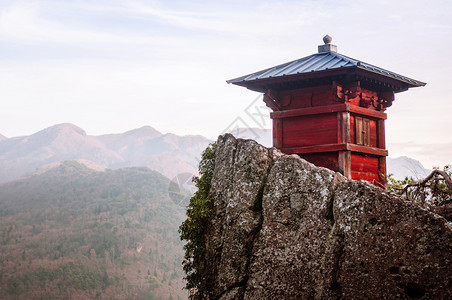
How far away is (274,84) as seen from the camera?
1445 centimetres

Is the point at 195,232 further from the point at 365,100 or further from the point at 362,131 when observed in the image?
the point at 365,100

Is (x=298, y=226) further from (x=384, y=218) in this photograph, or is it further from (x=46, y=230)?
(x=46, y=230)

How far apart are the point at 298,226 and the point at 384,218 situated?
1.93 m

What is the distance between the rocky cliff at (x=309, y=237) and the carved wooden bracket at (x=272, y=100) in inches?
115

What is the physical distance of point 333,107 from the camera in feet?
44.9

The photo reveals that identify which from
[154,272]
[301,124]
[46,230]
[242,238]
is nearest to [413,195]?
[301,124]

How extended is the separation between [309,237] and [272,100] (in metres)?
5.67

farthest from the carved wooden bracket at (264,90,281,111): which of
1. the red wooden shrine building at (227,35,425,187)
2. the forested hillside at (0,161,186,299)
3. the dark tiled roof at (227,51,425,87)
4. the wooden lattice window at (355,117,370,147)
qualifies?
the forested hillside at (0,161,186,299)

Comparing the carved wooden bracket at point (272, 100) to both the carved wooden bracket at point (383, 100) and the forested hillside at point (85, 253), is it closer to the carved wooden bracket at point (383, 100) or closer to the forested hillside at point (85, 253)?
the carved wooden bracket at point (383, 100)

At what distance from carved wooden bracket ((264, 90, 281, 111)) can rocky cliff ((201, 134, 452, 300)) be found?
2.93 m

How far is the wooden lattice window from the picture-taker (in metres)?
14.1

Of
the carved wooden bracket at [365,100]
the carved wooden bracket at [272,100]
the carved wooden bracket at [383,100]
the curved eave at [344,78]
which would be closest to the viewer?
the curved eave at [344,78]

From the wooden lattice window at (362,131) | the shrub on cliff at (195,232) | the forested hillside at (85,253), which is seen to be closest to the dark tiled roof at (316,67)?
the wooden lattice window at (362,131)

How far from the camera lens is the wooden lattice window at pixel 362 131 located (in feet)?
46.2
